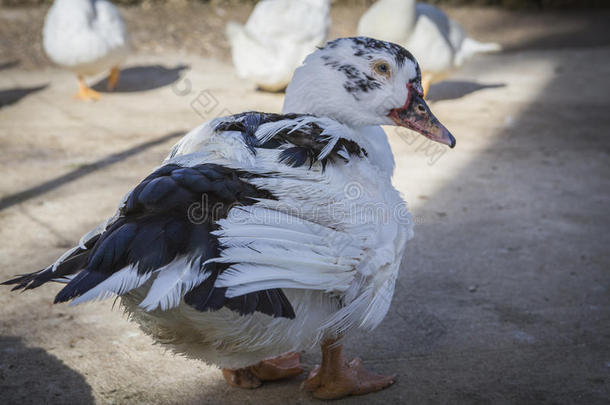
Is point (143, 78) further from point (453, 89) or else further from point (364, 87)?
point (364, 87)

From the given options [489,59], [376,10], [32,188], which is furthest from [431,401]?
[489,59]

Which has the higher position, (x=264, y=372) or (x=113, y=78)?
(x=264, y=372)

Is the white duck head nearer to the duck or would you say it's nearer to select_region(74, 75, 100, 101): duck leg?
the duck

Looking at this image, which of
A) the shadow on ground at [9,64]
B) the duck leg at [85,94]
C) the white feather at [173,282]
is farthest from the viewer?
the shadow on ground at [9,64]

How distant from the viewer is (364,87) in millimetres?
2371

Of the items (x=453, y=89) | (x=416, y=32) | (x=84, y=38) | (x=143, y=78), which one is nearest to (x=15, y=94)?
(x=84, y=38)

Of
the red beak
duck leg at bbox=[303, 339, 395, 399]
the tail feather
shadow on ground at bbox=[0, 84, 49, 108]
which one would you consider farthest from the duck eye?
shadow on ground at bbox=[0, 84, 49, 108]

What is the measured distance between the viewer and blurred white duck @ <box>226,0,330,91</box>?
6.39 meters

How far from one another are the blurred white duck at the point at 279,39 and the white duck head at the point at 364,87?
3.99 m

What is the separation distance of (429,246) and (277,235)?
1.90 metres

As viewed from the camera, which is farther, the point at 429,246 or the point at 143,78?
the point at 143,78

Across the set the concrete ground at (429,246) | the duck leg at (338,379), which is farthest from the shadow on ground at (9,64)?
the duck leg at (338,379)

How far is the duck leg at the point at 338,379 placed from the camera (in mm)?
2268

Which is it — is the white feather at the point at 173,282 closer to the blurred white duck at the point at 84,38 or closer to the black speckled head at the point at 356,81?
the black speckled head at the point at 356,81
